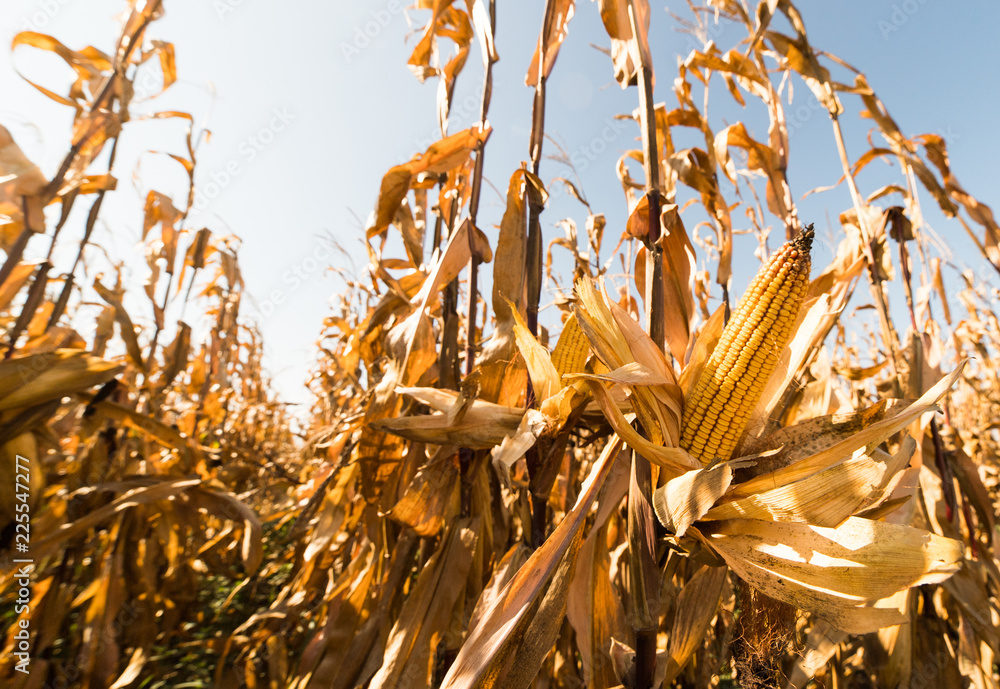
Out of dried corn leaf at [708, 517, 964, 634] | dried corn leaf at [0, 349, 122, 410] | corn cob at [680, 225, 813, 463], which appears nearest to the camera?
dried corn leaf at [708, 517, 964, 634]

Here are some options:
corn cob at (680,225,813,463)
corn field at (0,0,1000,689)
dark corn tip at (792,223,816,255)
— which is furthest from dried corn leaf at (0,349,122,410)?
dark corn tip at (792,223,816,255)

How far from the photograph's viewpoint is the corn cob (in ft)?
2.76

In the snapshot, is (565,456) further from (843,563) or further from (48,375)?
(48,375)

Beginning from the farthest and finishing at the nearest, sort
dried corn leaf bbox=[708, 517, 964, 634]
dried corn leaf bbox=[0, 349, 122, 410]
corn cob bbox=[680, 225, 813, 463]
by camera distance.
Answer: dried corn leaf bbox=[0, 349, 122, 410], corn cob bbox=[680, 225, 813, 463], dried corn leaf bbox=[708, 517, 964, 634]

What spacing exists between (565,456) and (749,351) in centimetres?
95

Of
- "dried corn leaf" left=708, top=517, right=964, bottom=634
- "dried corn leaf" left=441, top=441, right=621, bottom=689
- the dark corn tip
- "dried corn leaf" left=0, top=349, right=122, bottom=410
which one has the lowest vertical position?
"dried corn leaf" left=441, top=441, right=621, bottom=689

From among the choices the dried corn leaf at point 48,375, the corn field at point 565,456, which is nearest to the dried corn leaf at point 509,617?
the corn field at point 565,456

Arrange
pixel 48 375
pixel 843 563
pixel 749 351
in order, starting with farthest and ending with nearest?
pixel 48 375, pixel 749 351, pixel 843 563

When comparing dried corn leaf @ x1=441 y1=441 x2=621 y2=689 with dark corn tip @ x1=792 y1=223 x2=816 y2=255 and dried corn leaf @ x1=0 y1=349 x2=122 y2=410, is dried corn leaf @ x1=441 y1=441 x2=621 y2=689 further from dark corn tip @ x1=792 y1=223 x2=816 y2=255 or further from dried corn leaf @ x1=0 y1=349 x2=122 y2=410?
dried corn leaf @ x1=0 y1=349 x2=122 y2=410

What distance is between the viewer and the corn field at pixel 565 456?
2.59ft

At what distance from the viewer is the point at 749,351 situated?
0.85 metres

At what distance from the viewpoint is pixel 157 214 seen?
247cm

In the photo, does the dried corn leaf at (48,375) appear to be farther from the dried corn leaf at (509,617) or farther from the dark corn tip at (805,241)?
the dark corn tip at (805,241)

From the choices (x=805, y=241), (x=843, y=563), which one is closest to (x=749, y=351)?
(x=805, y=241)
